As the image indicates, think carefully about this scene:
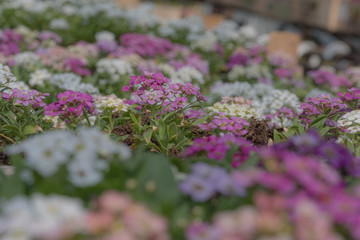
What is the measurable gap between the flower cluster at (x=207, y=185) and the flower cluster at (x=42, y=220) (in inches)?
17.2

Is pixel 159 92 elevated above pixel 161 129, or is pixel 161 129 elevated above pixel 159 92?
pixel 159 92

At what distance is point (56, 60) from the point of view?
19.9 ft

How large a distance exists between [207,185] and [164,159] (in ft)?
0.90

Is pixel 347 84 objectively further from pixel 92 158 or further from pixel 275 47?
pixel 92 158

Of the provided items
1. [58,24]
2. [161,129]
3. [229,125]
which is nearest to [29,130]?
[161,129]

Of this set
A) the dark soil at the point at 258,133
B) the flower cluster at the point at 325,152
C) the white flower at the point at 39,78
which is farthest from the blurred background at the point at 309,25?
the flower cluster at the point at 325,152

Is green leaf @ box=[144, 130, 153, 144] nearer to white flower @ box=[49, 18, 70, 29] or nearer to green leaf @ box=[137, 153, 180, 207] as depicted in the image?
green leaf @ box=[137, 153, 180, 207]

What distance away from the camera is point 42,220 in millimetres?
1432

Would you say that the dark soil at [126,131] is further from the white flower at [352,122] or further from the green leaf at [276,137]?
the white flower at [352,122]

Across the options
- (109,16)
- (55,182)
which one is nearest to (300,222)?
(55,182)

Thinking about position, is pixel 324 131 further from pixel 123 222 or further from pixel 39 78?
pixel 39 78

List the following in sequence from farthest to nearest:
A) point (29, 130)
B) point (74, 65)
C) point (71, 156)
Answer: point (74, 65)
point (29, 130)
point (71, 156)

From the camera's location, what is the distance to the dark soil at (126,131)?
147 inches

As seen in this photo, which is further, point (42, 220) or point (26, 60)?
point (26, 60)
